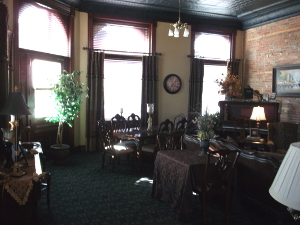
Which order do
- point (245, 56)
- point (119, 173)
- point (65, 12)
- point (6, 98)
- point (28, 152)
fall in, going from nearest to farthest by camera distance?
point (6, 98) < point (28, 152) < point (119, 173) < point (65, 12) < point (245, 56)

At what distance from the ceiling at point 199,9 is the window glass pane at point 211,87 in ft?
4.36

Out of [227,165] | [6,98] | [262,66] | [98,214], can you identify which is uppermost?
[262,66]

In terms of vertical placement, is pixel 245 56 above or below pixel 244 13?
below

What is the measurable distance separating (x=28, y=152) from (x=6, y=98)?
0.75 metres

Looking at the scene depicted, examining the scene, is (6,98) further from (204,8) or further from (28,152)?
(204,8)

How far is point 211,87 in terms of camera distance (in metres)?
8.76

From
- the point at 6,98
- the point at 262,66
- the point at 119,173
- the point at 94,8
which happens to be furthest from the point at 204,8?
the point at 6,98

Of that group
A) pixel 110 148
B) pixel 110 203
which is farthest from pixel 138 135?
→ pixel 110 203

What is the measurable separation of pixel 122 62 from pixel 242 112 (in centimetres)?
334

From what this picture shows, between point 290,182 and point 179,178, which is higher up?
point 290,182

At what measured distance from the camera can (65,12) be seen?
6742 mm

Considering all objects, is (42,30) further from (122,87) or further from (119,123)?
(119,123)

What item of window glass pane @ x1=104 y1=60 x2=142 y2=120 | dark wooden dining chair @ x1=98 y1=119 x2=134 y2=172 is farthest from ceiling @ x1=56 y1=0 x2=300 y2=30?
dark wooden dining chair @ x1=98 y1=119 x2=134 y2=172

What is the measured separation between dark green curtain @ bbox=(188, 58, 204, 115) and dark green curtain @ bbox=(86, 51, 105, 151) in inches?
100
